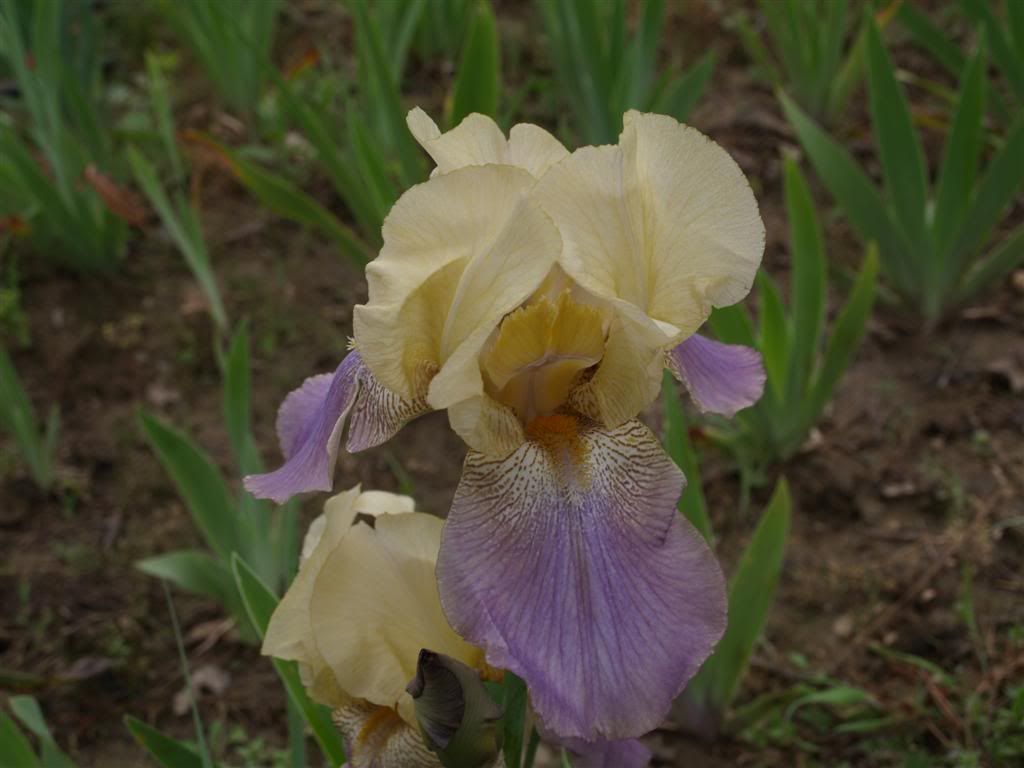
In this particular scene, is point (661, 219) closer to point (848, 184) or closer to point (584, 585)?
point (584, 585)

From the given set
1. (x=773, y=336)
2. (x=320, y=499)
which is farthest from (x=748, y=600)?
(x=320, y=499)

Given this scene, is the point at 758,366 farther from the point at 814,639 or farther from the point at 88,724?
the point at 88,724

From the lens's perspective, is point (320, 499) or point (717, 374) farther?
point (320, 499)

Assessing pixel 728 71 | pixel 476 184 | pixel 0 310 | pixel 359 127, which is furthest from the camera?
pixel 728 71

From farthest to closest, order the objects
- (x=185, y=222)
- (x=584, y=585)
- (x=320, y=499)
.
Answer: (x=185, y=222) → (x=320, y=499) → (x=584, y=585)

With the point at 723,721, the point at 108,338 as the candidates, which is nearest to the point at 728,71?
the point at 108,338

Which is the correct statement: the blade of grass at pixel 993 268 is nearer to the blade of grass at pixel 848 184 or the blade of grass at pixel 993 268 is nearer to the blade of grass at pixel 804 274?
the blade of grass at pixel 848 184

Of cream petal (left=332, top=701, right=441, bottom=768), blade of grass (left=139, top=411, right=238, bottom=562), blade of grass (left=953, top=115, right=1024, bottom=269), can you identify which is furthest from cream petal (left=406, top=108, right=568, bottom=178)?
blade of grass (left=953, top=115, right=1024, bottom=269)
